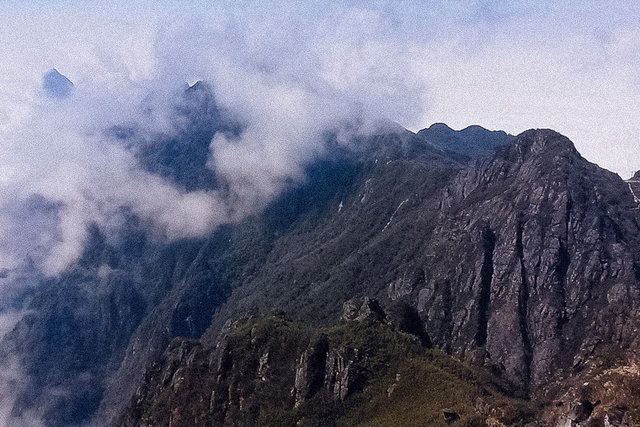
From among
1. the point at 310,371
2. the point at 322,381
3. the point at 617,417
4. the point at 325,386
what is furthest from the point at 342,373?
the point at 617,417

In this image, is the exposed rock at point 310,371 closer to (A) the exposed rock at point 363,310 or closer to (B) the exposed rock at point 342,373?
(B) the exposed rock at point 342,373

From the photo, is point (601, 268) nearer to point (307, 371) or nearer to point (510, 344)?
point (510, 344)

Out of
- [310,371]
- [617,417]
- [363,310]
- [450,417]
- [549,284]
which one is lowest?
[617,417]

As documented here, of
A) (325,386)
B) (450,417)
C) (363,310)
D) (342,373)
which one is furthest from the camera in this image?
(363,310)

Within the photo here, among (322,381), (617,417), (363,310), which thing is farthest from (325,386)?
(617,417)

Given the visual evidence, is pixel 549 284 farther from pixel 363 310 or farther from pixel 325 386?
pixel 325 386

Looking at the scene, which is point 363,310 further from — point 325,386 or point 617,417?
point 617,417

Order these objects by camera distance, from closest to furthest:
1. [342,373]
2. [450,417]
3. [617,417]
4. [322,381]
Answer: [617,417] < [450,417] < [342,373] < [322,381]

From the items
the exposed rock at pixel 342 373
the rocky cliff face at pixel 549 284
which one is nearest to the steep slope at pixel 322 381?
the exposed rock at pixel 342 373

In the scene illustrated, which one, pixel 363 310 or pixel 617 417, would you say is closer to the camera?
pixel 617 417

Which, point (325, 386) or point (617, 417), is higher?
point (325, 386)

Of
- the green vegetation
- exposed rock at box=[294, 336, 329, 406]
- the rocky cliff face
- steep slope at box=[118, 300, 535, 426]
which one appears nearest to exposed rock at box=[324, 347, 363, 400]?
steep slope at box=[118, 300, 535, 426]

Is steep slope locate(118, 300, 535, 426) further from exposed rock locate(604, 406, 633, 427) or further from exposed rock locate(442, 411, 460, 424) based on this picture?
exposed rock locate(604, 406, 633, 427)

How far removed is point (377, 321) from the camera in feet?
365
